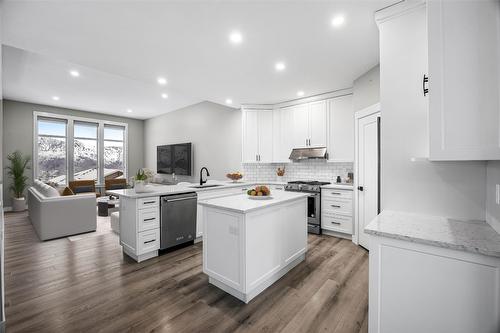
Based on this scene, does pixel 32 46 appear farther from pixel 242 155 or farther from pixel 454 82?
pixel 454 82

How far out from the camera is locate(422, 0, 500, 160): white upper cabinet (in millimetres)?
1179

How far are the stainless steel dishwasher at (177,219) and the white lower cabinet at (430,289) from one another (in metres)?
2.64

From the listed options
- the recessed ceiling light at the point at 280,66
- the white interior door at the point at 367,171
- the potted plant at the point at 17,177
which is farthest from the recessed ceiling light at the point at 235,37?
the potted plant at the point at 17,177

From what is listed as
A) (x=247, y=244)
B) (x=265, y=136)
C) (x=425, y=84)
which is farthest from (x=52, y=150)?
(x=425, y=84)

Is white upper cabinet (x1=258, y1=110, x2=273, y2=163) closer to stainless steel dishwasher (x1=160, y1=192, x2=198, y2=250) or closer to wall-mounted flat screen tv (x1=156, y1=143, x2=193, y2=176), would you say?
stainless steel dishwasher (x1=160, y1=192, x2=198, y2=250)

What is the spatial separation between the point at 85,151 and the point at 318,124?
7277 mm

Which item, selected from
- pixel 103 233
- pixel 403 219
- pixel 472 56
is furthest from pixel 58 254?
pixel 472 56

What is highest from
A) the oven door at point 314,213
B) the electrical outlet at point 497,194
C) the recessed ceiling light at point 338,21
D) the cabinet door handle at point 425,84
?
the recessed ceiling light at point 338,21

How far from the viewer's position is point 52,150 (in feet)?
21.6

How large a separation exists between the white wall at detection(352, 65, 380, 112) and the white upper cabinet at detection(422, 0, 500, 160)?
1.93m

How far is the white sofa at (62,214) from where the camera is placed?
369 centimetres

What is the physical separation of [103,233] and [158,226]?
178 centimetres

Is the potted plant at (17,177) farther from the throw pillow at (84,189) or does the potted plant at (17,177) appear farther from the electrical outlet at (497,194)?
the electrical outlet at (497,194)

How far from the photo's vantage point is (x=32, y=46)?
2.68m
